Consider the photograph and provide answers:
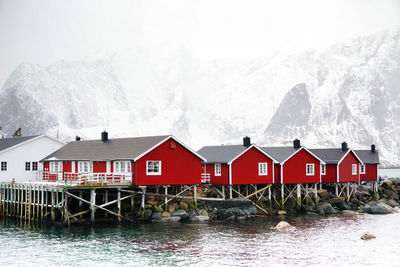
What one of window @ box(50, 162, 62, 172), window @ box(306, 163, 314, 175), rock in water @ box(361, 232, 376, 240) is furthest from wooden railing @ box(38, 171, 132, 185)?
window @ box(306, 163, 314, 175)

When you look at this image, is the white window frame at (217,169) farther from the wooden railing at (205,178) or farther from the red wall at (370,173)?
the red wall at (370,173)

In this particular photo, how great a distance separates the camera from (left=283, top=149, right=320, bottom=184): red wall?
60594 millimetres

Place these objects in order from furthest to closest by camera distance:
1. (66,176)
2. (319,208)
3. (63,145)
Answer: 1. (63,145)
2. (319,208)
3. (66,176)

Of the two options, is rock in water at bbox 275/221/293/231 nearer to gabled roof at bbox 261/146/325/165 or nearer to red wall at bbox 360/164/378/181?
gabled roof at bbox 261/146/325/165

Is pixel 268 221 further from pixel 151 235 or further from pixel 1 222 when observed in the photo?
pixel 1 222

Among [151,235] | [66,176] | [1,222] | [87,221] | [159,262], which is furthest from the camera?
[66,176]

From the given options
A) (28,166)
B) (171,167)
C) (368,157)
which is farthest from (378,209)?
(28,166)

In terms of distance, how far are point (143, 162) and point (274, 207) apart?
1846 cm

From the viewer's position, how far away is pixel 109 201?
52938 millimetres

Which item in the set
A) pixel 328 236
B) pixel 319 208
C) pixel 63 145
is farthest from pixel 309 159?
pixel 63 145

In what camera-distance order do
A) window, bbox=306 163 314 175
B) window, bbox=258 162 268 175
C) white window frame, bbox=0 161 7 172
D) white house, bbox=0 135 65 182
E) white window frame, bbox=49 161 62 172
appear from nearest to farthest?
1. window, bbox=258 162 268 175
2. white window frame, bbox=49 161 62 172
3. white window frame, bbox=0 161 7 172
4. white house, bbox=0 135 65 182
5. window, bbox=306 163 314 175

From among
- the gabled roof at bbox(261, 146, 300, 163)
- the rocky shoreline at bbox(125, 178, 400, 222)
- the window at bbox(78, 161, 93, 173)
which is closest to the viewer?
the rocky shoreline at bbox(125, 178, 400, 222)

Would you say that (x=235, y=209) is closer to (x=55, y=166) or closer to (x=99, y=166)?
(x=99, y=166)

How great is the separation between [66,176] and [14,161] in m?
10.2
